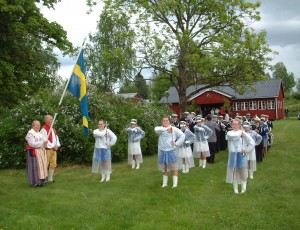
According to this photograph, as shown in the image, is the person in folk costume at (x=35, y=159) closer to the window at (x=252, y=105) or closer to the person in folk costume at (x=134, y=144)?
the person in folk costume at (x=134, y=144)

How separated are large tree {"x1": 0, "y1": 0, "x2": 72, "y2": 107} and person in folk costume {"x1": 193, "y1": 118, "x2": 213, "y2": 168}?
11346 mm

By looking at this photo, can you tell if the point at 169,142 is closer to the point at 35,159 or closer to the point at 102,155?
the point at 102,155

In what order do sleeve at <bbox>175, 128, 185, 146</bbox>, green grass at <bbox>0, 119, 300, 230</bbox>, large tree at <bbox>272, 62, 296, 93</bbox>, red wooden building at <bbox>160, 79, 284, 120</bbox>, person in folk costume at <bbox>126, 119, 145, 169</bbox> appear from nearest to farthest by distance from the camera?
green grass at <bbox>0, 119, 300, 230</bbox>, sleeve at <bbox>175, 128, 185, 146</bbox>, person in folk costume at <bbox>126, 119, 145, 169</bbox>, red wooden building at <bbox>160, 79, 284, 120</bbox>, large tree at <bbox>272, 62, 296, 93</bbox>

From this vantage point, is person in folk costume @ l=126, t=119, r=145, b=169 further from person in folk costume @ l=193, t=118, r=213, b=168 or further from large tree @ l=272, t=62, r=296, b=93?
large tree @ l=272, t=62, r=296, b=93

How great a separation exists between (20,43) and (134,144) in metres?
13.6

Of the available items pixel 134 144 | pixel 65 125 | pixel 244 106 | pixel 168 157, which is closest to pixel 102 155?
pixel 168 157

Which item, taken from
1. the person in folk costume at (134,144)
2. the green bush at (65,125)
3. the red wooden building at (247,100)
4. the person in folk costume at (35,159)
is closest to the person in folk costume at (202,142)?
the person in folk costume at (134,144)

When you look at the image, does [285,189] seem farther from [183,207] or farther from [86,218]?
[86,218]

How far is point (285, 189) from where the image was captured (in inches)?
394

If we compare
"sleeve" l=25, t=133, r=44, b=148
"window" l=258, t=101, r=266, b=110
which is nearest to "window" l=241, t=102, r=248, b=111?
"window" l=258, t=101, r=266, b=110

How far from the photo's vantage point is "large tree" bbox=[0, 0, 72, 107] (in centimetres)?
2047

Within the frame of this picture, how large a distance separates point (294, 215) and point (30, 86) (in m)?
20.2

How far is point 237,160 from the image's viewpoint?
9.75 m

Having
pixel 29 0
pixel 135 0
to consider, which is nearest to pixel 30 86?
pixel 29 0
